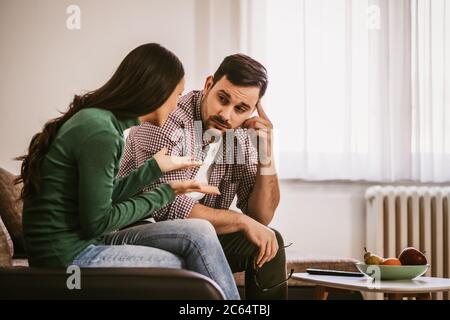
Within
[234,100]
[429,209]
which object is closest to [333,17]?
[429,209]

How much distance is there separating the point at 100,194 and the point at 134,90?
0.29m

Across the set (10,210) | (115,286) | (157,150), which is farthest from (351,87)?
(115,286)

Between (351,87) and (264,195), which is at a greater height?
(351,87)

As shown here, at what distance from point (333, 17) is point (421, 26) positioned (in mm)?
478

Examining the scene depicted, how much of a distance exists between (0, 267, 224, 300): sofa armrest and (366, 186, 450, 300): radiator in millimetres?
2234

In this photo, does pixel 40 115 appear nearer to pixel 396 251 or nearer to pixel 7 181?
pixel 7 181

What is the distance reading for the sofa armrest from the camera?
1.07m

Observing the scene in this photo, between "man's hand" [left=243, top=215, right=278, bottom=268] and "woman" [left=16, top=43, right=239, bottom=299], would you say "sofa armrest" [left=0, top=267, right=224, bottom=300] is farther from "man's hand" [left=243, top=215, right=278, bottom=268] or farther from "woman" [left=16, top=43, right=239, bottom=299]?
"man's hand" [left=243, top=215, right=278, bottom=268]

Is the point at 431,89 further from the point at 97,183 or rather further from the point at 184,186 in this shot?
the point at 97,183

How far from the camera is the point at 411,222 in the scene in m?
3.21

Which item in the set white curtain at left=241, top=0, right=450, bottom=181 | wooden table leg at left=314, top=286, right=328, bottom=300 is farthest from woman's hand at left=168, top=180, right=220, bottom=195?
white curtain at left=241, top=0, right=450, bottom=181

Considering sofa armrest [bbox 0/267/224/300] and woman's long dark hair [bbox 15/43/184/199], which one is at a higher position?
woman's long dark hair [bbox 15/43/184/199]

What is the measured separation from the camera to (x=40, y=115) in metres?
3.14

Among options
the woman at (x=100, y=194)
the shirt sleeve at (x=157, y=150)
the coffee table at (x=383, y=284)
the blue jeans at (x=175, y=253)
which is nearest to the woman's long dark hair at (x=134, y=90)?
the woman at (x=100, y=194)
